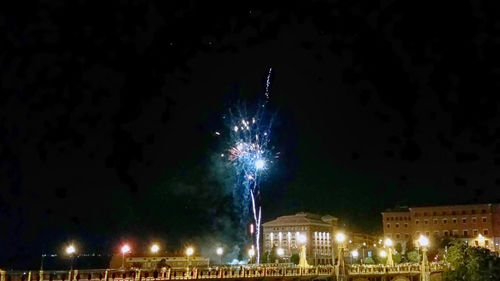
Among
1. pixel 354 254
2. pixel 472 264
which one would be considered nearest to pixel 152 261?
pixel 472 264

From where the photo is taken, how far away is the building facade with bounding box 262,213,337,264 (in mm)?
117438

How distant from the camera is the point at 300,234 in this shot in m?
117

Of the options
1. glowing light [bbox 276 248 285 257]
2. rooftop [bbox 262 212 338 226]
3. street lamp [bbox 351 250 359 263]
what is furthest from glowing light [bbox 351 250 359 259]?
glowing light [bbox 276 248 285 257]

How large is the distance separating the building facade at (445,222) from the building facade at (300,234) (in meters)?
14.7

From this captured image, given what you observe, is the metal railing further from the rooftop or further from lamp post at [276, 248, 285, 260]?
the rooftop

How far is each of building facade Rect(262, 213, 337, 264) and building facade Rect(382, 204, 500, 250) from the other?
48.1 ft

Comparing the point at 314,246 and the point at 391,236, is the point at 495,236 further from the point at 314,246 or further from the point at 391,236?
the point at 314,246

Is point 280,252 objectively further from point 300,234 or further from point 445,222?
point 445,222

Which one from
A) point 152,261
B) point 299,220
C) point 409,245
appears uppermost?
point 299,220

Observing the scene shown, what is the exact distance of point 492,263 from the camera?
53406 millimetres

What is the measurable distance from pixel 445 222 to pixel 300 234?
31186 mm

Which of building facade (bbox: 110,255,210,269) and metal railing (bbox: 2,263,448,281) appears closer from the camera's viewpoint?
metal railing (bbox: 2,263,448,281)

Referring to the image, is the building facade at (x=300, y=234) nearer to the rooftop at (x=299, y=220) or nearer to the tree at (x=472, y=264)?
the rooftop at (x=299, y=220)

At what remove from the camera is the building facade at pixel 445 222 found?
106125mm
